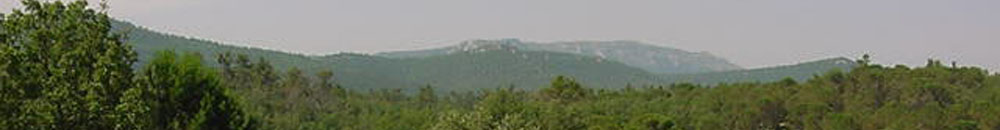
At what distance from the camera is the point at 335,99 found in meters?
93.9

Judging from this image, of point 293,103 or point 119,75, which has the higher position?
point 119,75

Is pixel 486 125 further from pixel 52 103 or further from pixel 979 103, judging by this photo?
pixel 979 103

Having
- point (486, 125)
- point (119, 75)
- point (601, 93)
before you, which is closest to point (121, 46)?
point (119, 75)

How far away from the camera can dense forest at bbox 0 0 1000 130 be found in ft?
50.8

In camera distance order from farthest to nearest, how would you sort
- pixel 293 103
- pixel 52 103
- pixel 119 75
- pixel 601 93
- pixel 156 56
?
pixel 601 93
pixel 293 103
pixel 156 56
pixel 119 75
pixel 52 103

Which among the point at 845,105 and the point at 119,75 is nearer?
the point at 119,75

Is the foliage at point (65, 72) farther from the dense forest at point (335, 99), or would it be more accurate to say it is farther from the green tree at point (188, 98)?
the green tree at point (188, 98)

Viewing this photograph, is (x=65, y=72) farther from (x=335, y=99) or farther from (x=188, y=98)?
(x=335, y=99)

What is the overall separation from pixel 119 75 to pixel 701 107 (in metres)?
69.4

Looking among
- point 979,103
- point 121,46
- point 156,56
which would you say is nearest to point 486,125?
point 156,56

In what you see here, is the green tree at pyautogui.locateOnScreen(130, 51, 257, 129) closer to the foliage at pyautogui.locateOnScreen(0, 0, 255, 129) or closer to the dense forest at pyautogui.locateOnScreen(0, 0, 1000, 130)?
the dense forest at pyautogui.locateOnScreen(0, 0, 1000, 130)

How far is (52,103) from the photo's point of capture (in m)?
15.2

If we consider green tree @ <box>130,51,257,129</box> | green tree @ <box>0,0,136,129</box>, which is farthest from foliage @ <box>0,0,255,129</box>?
green tree @ <box>130,51,257,129</box>

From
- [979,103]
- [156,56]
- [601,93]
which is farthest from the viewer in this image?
[601,93]
